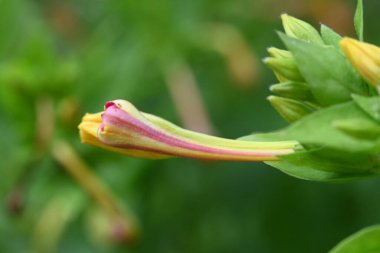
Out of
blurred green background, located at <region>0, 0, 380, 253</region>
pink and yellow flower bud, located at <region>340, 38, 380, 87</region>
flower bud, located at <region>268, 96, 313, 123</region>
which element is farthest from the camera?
blurred green background, located at <region>0, 0, 380, 253</region>

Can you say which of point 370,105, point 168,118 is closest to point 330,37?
point 370,105

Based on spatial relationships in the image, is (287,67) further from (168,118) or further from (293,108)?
(168,118)

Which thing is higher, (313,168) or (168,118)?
(168,118)

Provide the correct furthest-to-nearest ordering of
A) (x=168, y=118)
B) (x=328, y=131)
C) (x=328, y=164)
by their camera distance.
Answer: (x=168, y=118), (x=328, y=164), (x=328, y=131)

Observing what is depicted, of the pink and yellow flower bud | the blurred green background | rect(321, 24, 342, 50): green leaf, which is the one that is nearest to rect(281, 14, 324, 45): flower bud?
rect(321, 24, 342, 50): green leaf

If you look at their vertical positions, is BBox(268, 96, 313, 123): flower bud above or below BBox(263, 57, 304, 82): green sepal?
below

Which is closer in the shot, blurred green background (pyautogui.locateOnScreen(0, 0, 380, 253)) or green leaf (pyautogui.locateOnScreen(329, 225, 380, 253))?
green leaf (pyautogui.locateOnScreen(329, 225, 380, 253))

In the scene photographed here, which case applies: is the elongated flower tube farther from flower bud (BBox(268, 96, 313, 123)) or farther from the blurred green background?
the blurred green background
